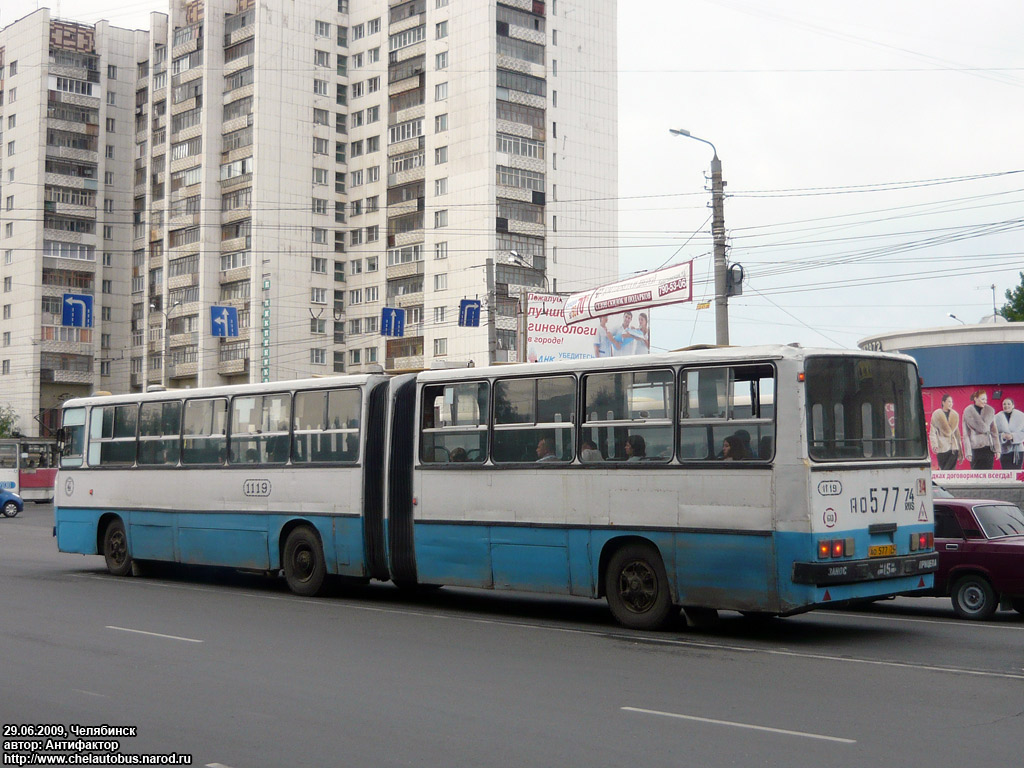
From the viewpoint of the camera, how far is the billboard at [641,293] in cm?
3056

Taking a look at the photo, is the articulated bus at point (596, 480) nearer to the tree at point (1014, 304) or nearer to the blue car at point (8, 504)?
the blue car at point (8, 504)

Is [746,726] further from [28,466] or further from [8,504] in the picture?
[28,466]

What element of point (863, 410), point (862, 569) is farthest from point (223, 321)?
point (862, 569)

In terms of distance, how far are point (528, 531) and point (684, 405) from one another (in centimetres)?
275

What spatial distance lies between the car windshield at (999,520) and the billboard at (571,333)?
24706 millimetres

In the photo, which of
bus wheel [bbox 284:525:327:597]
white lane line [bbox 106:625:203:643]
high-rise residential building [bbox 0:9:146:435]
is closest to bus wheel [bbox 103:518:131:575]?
bus wheel [bbox 284:525:327:597]

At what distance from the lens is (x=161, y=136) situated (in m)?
86.4

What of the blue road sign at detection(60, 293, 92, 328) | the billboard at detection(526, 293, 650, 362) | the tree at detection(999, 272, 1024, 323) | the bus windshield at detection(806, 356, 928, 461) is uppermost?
the tree at detection(999, 272, 1024, 323)

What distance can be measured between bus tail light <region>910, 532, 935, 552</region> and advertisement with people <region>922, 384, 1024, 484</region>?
685 inches

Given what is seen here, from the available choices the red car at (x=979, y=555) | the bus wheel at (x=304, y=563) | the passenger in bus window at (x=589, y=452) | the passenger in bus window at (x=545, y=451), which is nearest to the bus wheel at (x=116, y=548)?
the bus wheel at (x=304, y=563)

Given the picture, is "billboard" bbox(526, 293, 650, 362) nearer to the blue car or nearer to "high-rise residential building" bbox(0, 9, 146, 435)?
the blue car

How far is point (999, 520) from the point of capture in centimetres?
1524

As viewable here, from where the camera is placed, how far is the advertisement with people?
2930 cm

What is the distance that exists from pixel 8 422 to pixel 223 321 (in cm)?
4895
